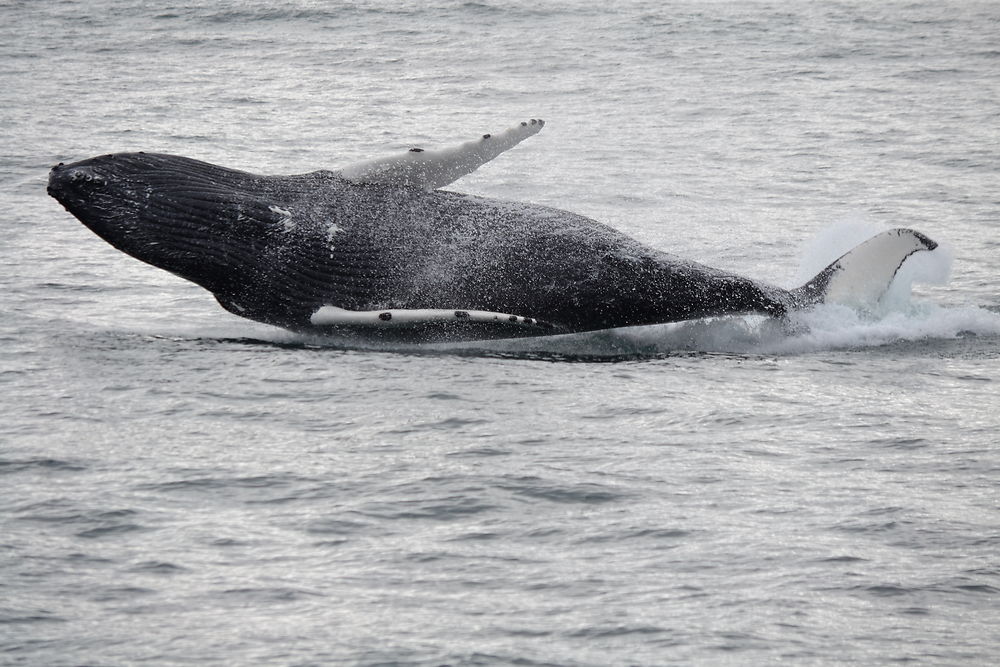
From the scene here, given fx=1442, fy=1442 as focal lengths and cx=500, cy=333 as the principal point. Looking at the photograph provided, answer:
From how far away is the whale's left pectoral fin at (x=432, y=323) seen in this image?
40.6ft

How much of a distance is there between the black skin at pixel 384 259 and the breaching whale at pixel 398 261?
12 millimetres

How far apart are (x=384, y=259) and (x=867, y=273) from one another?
447cm

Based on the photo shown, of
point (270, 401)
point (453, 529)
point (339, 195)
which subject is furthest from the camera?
point (339, 195)

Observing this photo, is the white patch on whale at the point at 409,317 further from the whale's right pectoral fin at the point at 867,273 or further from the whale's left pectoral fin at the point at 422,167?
the whale's right pectoral fin at the point at 867,273

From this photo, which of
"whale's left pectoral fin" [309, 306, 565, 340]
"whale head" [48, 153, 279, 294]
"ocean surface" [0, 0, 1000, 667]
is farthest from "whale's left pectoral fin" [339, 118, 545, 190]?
"ocean surface" [0, 0, 1000, 667]

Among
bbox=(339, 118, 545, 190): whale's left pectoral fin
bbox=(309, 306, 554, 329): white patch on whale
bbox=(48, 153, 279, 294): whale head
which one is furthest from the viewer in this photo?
bbox=(339, 118, 545, 190): whale's left pectoral fin

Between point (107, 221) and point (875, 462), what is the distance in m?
7.12

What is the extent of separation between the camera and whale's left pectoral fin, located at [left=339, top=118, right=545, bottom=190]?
1366 cm

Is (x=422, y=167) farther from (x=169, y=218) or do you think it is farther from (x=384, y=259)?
(x=169, y=218)

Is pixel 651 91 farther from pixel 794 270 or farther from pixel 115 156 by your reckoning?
pixel 115 156

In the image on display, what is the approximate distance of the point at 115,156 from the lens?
1339cm

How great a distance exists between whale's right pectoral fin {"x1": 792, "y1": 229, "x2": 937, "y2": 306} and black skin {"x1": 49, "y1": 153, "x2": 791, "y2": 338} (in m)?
0.42

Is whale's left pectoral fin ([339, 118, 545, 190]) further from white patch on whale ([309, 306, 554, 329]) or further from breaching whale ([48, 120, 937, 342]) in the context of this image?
white patch on whale ([309, 306, 554, 329])

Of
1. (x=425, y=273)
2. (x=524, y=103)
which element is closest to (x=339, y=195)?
(x=425, y=273)
